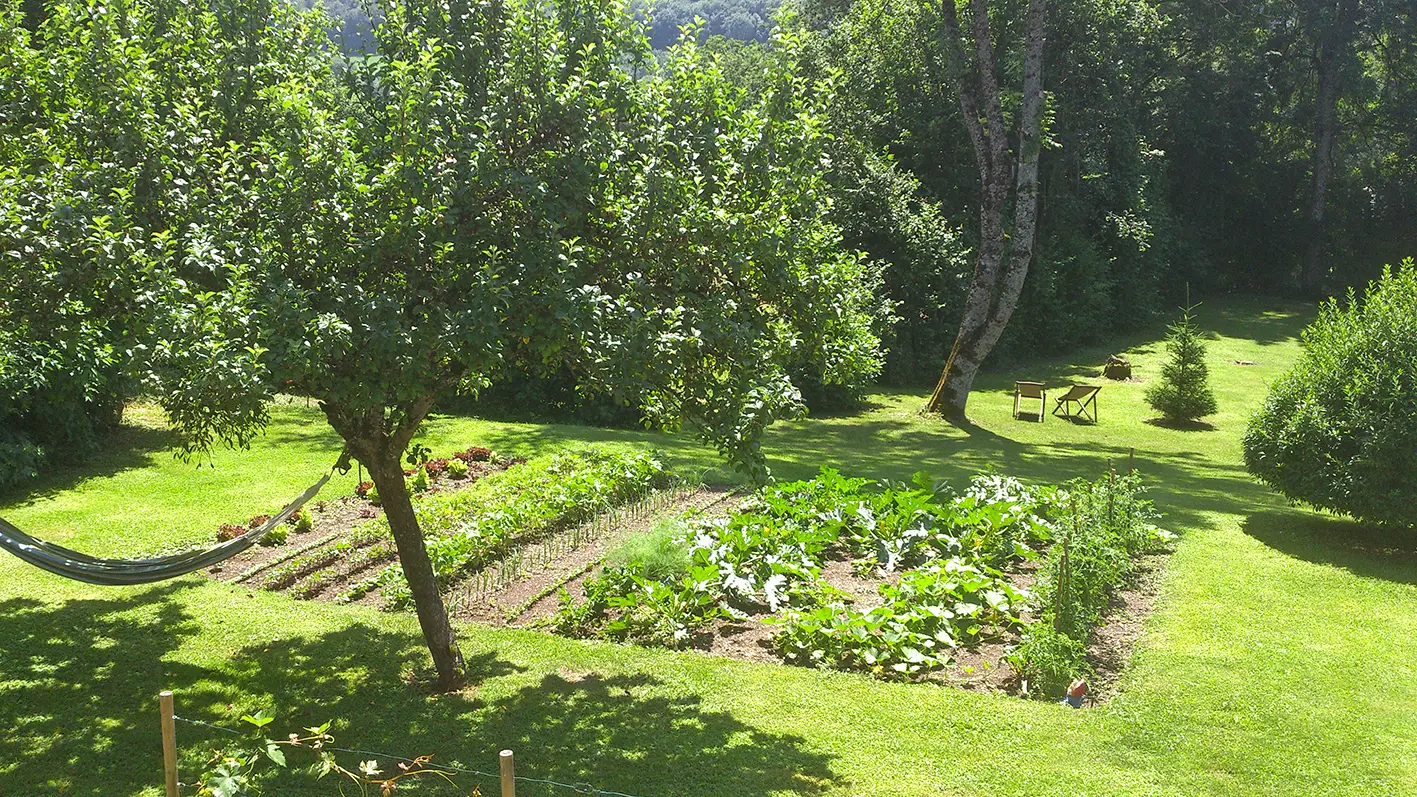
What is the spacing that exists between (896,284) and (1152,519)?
475 inches

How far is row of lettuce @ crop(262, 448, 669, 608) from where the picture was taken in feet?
32.3

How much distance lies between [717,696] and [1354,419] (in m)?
7.59

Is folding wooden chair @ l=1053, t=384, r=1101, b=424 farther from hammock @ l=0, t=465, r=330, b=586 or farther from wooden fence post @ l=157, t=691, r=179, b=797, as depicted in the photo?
wooden fence post @ l=157, t=691, r=179, b=797

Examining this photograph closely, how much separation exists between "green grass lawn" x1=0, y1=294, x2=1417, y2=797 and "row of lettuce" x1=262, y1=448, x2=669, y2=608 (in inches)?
24.7

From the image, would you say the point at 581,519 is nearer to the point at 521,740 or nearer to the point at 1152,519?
the point at 521,740

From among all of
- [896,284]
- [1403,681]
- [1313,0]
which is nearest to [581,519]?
[1403,681]

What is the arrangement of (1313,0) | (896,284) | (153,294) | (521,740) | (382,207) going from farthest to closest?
(1313,0) → (896,284) → (521,740) → (382,207) → (153,294)

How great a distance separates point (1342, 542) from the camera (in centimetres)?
1177

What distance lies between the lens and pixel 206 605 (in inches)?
368

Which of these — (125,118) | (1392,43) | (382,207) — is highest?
(1392,43)

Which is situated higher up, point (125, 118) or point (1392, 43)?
point (1392, 43)

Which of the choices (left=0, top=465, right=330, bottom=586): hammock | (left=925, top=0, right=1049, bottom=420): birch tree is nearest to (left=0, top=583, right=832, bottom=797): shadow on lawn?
(left=0, top=465, right=330, bottom=586): hammock

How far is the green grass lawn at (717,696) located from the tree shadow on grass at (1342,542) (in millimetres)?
45

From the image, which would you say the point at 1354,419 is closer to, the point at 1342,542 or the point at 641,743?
the point at 1342,542
